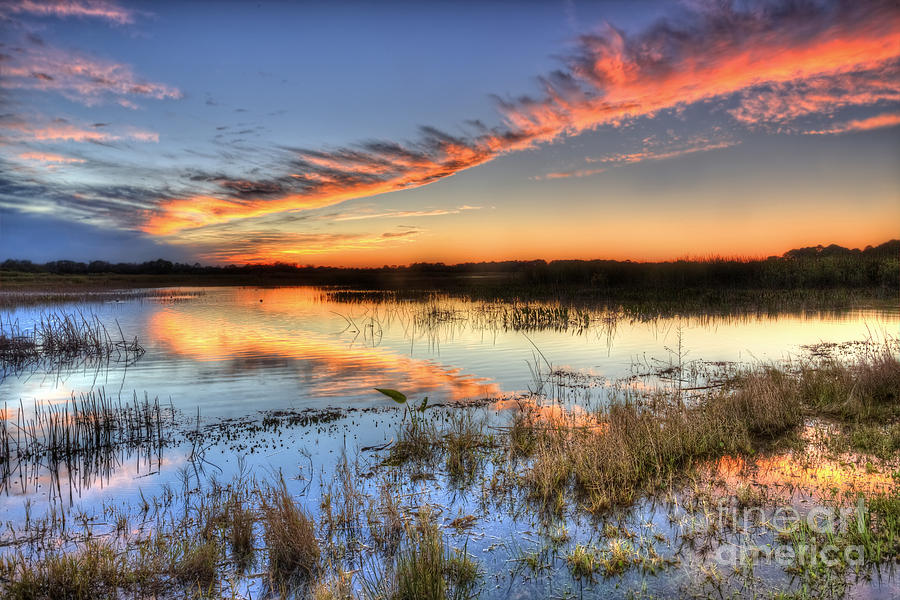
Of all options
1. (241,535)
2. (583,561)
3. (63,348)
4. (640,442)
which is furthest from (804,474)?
(63,348)

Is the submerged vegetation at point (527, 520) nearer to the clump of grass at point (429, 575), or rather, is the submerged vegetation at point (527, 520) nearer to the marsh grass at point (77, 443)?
the clump of grass at point (429, 575)

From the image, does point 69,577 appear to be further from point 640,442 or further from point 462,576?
point 640,442

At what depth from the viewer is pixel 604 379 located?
15.2 m

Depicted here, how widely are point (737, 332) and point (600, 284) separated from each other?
26.2m

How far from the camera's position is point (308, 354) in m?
21.6

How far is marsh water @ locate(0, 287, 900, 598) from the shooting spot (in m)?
7.32

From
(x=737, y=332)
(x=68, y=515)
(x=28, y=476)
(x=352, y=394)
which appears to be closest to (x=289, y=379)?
(x=352, y=394)

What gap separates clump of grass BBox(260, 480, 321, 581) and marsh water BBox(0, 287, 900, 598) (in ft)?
4.69

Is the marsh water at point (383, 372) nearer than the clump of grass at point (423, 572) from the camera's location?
No

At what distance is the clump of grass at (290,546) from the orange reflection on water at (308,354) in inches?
313

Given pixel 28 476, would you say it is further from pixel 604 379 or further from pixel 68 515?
pixel 604 379

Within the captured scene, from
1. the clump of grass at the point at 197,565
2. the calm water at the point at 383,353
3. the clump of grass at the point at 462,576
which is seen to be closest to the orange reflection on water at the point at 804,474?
the clump of grass at the point at 462,576

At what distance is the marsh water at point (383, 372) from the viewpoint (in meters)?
7.32

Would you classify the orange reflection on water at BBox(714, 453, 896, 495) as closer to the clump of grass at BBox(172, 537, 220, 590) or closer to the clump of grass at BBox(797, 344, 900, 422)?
the clump of grass at BBox(797, 344, 900, 422)
